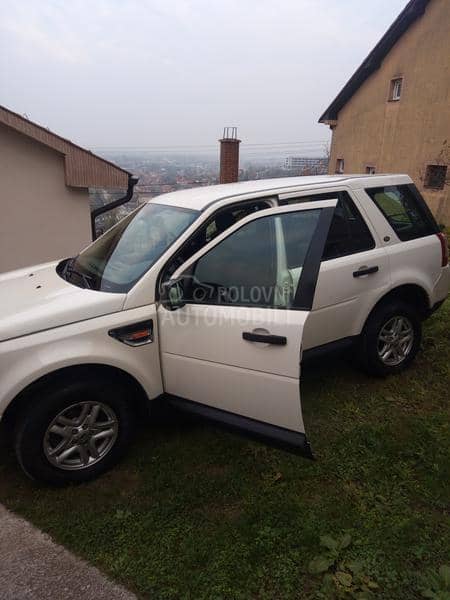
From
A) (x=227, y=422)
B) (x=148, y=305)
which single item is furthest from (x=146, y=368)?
(x=227, y=422)

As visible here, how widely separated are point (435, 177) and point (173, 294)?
1495 cm

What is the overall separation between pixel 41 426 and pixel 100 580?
0.90m

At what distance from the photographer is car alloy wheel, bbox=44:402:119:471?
8.50 ft

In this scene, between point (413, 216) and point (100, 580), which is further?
point (413, 216)

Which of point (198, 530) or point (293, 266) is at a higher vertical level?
point (293, 266)

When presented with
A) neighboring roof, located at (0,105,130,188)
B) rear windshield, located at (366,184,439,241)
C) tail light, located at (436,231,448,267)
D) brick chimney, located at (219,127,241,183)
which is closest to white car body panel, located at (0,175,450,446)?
rear windshield, located at (366,184,439,241)

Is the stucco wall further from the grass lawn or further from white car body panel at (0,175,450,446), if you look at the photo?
the grass lawn

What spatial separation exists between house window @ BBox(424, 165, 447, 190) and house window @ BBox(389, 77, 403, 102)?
11.7 feet

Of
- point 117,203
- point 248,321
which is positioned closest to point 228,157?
point 117,203

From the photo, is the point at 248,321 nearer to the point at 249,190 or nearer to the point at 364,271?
the point at 249,190

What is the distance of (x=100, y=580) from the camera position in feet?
7.06

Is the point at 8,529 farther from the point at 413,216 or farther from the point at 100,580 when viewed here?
the point at 413,216

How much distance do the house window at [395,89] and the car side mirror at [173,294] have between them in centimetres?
1689

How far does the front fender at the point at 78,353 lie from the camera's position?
2.38 meters
